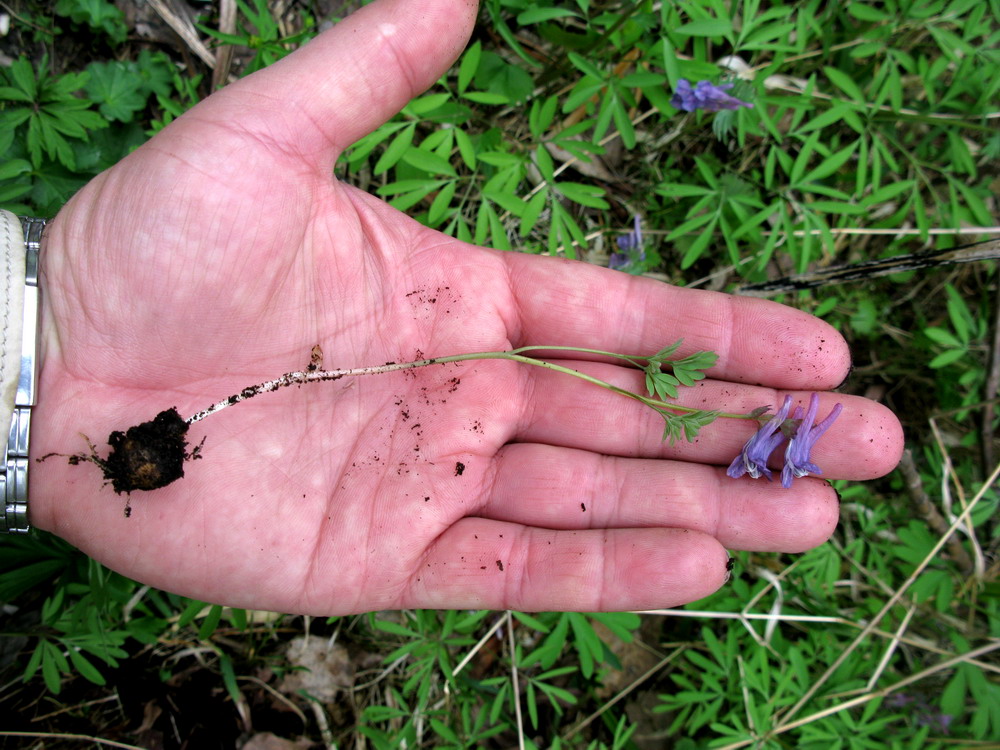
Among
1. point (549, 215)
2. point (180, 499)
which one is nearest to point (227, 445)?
point (180, 499)

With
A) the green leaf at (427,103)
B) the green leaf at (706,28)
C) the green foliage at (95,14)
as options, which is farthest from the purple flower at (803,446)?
the green foliage at (95,14)

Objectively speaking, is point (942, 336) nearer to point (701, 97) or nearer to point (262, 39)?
point (701, 97)

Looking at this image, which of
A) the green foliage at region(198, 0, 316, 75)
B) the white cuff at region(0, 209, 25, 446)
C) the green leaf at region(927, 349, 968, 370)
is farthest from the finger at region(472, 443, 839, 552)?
the green foliage at region(198, 0, 316, 75)

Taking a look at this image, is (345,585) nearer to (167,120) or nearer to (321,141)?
(321,141)

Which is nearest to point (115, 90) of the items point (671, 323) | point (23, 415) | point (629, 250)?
point (23, 415)

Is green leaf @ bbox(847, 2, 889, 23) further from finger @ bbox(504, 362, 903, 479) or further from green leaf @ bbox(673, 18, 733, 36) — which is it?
finger @ bbox(504, 362, 903, 479)

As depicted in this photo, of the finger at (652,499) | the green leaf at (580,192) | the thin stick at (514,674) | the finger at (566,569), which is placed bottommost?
the thin stick at (514,674)

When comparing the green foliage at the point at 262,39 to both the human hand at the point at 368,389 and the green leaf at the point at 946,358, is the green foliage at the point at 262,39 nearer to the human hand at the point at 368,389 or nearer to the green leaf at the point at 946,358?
the human hand at the point at 368,389
